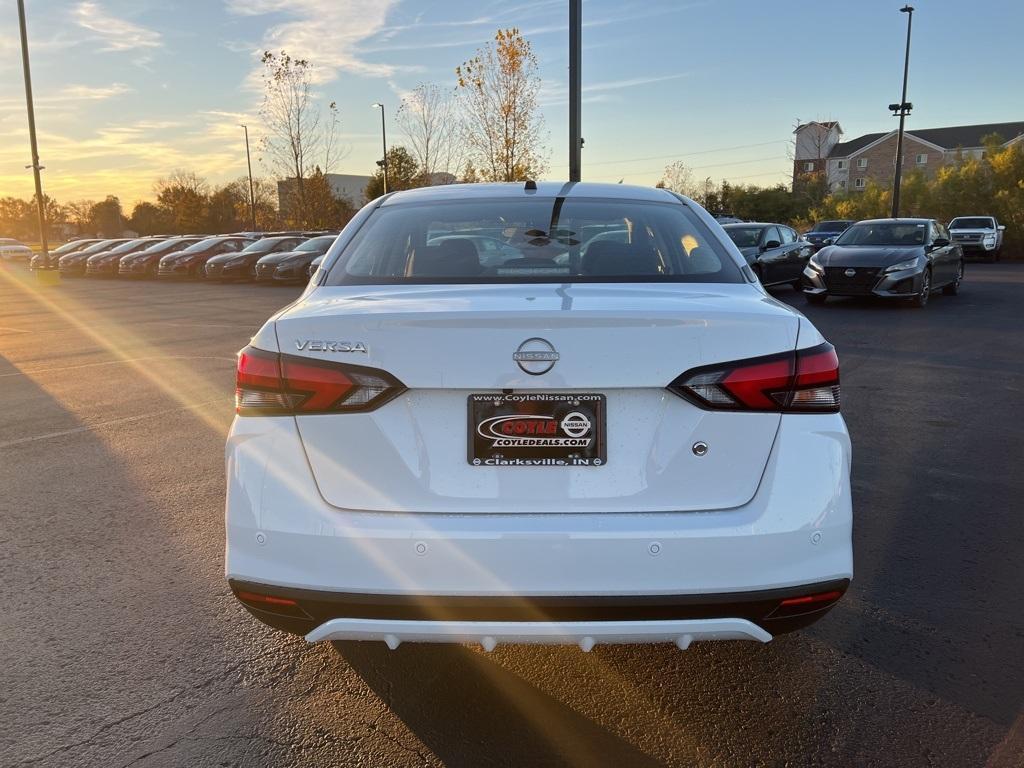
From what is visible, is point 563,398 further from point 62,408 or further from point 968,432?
point 62,408

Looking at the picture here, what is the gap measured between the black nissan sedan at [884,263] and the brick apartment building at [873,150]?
5934 centimetres

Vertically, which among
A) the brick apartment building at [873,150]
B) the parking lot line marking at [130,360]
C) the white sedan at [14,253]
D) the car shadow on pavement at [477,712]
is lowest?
the parking lot line marking at [130,360]

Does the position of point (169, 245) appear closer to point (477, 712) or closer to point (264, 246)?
point (264, 246)

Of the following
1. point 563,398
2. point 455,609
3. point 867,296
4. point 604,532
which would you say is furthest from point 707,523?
point 867,296

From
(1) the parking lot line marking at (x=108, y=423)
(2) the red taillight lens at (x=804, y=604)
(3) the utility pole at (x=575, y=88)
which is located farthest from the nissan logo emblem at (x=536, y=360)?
(3) the utility pole at (x=575, y=88)

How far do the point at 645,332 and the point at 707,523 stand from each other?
0.53 metres

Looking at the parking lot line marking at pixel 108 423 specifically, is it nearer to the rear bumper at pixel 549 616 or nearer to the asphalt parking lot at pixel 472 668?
the asphalt parking lot at pixel 472 668

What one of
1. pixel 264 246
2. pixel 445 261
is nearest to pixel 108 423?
pixel 445 261

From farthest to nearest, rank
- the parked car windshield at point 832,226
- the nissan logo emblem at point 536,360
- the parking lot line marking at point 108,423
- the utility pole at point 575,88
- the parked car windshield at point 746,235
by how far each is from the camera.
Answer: the parked car windshield at point 832,226 → the parked car windshield at point 746,235 → the utility pole at point 575,88 → the parking lot line marking at point 108,423 → the nissan logo emblem at point 536,360

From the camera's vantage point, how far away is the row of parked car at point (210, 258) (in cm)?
2408

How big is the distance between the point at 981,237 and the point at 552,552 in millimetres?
33931

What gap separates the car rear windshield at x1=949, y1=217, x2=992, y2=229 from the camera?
3159cm

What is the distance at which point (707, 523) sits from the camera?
218 cm

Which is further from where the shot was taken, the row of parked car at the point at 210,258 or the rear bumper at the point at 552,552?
the row of parked car at the point at 210,258
